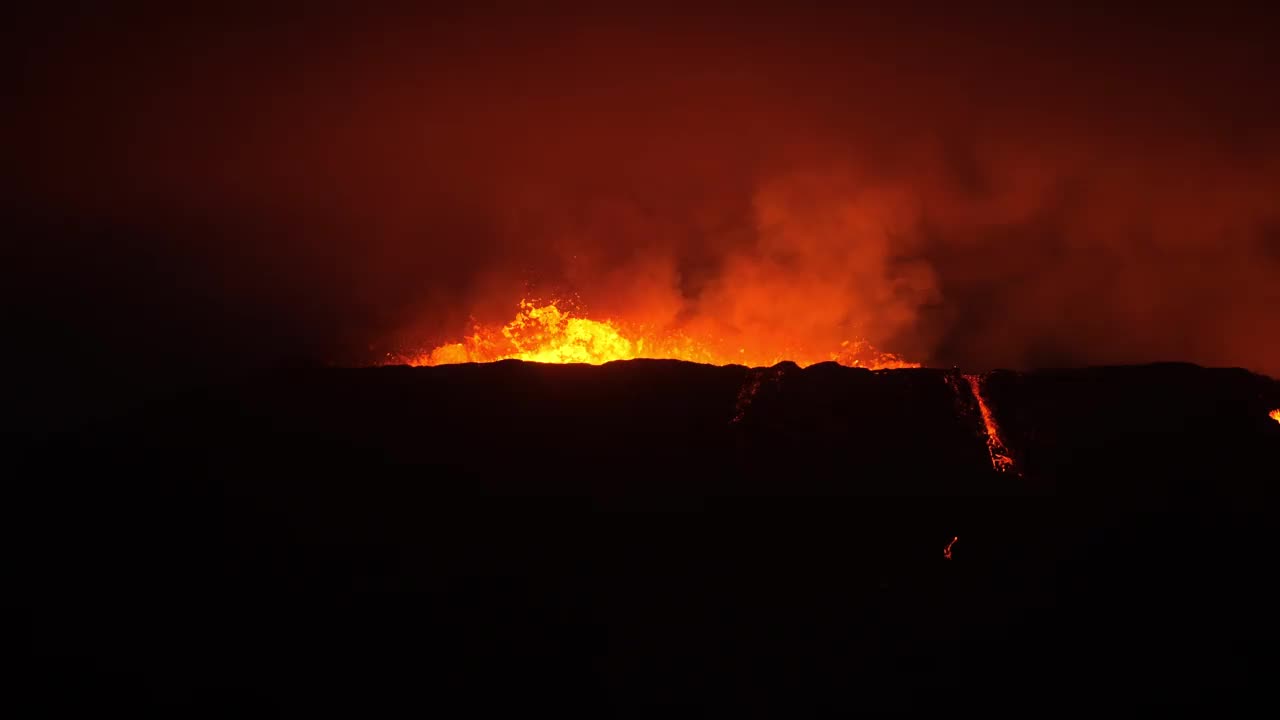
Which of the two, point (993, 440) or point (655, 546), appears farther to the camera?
point (993, 440)

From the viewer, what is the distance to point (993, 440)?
27.0 meters

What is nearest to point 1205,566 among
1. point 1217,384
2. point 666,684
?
point 1217,384

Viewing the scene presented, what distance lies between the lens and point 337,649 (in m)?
23.7

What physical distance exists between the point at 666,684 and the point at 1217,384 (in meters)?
16.4

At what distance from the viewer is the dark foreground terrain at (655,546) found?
23031 millimetres

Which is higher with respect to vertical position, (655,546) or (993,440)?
(993,440)

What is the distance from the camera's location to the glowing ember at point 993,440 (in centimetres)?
2653

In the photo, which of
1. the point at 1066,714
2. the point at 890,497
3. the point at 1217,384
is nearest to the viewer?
the point at 1066,714

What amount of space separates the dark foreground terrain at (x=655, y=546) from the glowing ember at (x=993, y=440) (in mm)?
218

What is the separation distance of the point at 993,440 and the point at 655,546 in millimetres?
8956

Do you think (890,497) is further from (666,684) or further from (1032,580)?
(666,684)

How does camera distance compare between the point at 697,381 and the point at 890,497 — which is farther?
the point at 697,381

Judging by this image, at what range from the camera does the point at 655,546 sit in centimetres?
Answer: 2516

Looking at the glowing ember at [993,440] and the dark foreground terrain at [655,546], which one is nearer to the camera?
the dark foreground terrain at [655,546]
